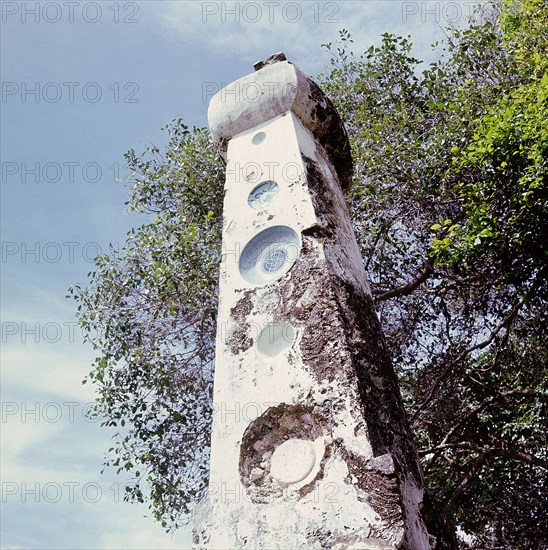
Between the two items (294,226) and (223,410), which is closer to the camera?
(223,410)

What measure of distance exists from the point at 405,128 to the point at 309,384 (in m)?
5.94

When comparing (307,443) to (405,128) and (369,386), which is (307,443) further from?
(405,128)

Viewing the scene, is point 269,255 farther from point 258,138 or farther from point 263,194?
point 258,138

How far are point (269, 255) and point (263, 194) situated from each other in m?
0.65

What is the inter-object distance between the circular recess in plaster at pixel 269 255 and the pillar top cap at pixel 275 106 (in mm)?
1469

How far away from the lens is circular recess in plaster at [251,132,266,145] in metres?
5.88

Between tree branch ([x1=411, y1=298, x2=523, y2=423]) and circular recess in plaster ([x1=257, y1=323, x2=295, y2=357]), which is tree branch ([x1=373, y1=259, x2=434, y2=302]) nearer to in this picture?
tree branch ([x1=411, y1=298, x2=523, y2=423])

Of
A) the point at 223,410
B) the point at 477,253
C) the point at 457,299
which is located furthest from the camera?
the point at 457,299

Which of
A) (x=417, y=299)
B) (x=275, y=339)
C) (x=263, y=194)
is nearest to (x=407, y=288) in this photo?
(x=417, y=299)

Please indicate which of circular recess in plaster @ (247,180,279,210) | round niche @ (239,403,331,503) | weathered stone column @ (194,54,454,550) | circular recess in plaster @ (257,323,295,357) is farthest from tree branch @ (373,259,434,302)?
round niche @ (239,403,331,503)

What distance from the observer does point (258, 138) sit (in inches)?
233

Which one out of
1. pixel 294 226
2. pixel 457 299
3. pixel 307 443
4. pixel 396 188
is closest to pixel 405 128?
pixel 396 188

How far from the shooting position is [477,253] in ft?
21.9

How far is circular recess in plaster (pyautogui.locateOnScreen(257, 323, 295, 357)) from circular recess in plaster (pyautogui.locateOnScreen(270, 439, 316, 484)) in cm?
66
